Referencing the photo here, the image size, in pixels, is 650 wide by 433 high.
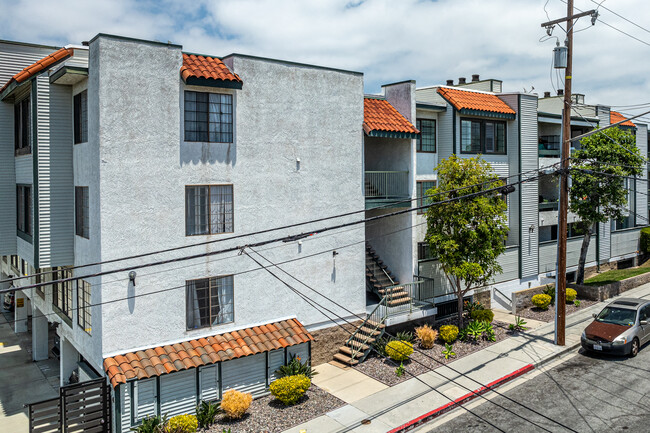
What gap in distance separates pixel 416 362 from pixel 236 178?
9207 mm

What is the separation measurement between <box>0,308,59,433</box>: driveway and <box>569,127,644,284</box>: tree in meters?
25.2

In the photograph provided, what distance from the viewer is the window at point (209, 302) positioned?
16578 millimetres

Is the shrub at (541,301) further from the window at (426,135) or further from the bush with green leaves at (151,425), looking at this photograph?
the bush with green leaves at (151,425)

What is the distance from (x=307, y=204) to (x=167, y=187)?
16.5 ft

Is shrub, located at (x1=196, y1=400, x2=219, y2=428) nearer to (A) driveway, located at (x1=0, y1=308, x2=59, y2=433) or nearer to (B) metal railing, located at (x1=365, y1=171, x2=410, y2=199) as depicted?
(A) driveway, located at (x1=0, y1=308, x2=59, y2=433)

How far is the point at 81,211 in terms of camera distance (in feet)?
53.8

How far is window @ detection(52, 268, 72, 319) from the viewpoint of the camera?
58.6 feet

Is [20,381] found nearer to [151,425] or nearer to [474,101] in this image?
[151,425]

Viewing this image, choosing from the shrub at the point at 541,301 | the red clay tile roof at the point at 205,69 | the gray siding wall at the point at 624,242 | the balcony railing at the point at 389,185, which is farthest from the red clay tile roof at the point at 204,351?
the gray siding wall at the point at 624,242

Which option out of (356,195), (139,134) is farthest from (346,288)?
(139,134)

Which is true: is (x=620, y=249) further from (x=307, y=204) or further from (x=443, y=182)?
(x=307, y=204)

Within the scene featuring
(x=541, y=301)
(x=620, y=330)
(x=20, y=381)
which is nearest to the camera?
(x=620, y=330)

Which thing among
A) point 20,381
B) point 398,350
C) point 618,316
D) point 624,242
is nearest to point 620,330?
point 618,316

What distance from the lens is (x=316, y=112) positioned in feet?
62.9
